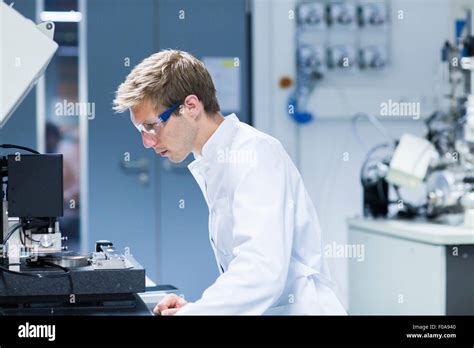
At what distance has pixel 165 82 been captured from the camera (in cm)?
120

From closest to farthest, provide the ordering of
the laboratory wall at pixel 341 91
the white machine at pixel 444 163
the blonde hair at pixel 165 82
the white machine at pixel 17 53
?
the white machine at pixel 17 53 < the blonde hair at pixel 165 82 < the white machine at pixel 444 163 < the laboratory wall at pixel 341 91

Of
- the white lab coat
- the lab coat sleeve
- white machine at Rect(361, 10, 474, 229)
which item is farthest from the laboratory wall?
the lab coat sleeve

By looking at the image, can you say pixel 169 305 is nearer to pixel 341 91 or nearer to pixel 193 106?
pixel 193 106

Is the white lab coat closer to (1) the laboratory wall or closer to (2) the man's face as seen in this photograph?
(2) the man's face

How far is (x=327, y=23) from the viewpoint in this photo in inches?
117

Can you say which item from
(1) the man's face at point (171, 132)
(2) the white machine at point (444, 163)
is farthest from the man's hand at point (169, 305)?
(2) the white machine at point (444, 163)

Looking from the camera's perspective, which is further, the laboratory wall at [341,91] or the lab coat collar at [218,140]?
the laboratory wall at [341,91]

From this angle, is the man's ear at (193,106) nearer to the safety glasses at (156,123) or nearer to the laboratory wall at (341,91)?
the safety glasses at (156,123)

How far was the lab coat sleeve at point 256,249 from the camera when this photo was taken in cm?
105

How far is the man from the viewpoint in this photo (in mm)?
1059

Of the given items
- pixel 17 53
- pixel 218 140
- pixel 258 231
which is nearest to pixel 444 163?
pixel 218 140

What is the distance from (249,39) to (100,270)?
2039mm
